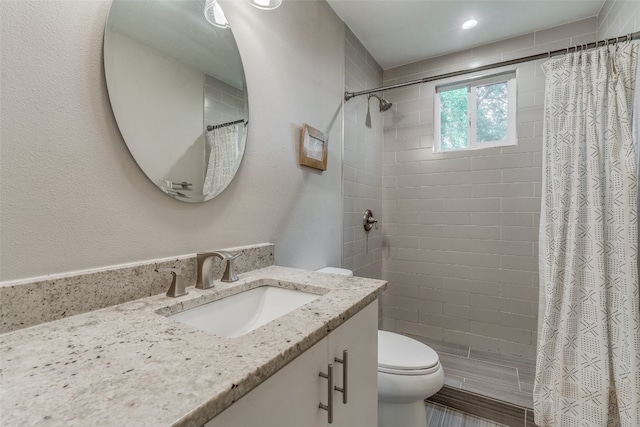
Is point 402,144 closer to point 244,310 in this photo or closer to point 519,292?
point 519,292

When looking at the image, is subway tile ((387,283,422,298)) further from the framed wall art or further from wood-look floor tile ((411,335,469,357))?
the framed wall art

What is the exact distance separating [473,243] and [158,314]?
2.33 m

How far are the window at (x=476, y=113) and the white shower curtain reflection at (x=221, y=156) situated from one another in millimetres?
1902

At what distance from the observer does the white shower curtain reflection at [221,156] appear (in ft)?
3.55

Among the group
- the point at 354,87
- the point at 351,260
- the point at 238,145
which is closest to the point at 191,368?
the point at 238,145

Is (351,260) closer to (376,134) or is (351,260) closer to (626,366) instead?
(376,134)

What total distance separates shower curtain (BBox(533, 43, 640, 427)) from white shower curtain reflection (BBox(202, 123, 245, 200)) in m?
1.64

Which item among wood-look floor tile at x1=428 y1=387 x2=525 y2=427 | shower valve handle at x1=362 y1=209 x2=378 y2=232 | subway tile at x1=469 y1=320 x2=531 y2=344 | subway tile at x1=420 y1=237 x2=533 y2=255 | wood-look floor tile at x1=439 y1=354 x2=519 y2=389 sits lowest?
wood-look floor tile at x1=428 y1=387 x2=525 y2=427

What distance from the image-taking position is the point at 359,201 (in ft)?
7.47

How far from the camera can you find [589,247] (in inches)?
56.0

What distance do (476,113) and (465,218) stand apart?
2.90 feet

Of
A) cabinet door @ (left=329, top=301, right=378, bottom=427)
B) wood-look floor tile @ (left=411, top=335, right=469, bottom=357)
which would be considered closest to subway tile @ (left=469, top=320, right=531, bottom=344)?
wood-look floor tile @ (left=411, top=335, right=469, bottom=357)

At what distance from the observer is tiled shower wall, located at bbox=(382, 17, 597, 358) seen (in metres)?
2.18

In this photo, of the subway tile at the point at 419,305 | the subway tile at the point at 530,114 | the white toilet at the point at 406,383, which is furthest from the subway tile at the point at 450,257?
the white toilet at the point at 406,383
